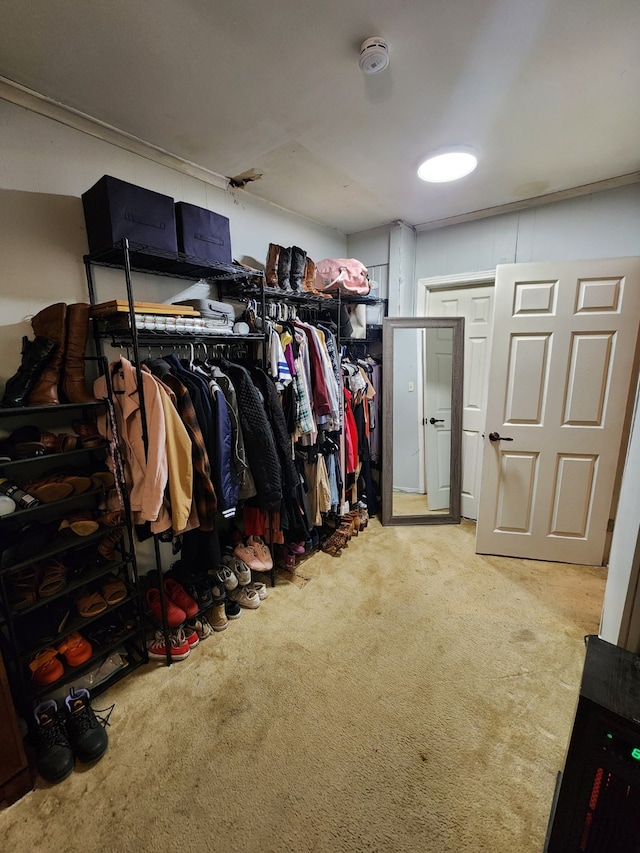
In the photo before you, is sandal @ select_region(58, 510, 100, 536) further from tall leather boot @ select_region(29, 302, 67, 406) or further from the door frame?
the door frame

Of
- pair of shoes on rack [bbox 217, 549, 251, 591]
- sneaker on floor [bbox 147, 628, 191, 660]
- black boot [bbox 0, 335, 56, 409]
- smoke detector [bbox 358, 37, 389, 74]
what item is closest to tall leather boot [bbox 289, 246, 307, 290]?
smoke detector [bbox 358, 37, 389, 74]

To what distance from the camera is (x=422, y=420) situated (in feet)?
10.4

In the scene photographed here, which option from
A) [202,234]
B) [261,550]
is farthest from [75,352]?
[261,550]

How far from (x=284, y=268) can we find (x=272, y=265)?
0.28ft

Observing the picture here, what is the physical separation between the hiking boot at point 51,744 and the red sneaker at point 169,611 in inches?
18.7

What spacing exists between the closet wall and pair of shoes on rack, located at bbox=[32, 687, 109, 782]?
51.4 inches

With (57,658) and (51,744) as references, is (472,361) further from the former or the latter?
(51,744)

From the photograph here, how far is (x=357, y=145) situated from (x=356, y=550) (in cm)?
252

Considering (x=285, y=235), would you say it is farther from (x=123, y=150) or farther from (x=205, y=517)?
(x=205, y=517)

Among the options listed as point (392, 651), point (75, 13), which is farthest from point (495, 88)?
point (392, 651)

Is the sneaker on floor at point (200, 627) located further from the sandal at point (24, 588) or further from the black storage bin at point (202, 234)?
the black storage bin at point (202, 234)

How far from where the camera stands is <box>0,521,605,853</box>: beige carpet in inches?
43.3

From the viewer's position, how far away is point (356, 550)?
266 cm

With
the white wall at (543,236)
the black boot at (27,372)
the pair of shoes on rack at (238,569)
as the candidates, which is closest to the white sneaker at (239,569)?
the pair of shoes on rack at (238,569)
